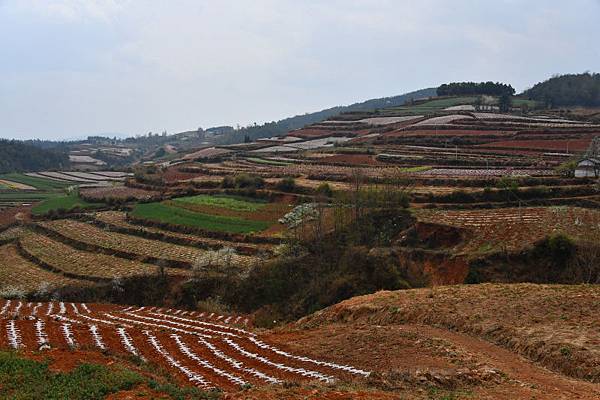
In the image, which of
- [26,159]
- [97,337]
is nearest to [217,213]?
[97,337]

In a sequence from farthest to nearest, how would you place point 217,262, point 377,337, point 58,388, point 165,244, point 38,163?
1. point 38,163
2. point 165,244
3. point 217,262
4. point 377,337
5. point 58,388

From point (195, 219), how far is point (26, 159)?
122859mm

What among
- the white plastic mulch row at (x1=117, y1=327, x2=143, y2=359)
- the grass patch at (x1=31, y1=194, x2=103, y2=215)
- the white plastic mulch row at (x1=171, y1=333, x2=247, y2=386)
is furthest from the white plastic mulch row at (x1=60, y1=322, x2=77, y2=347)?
the grass patch at (x1=31, y1=194, x2=103, y2=215)

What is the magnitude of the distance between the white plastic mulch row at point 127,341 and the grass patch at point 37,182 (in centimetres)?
8423

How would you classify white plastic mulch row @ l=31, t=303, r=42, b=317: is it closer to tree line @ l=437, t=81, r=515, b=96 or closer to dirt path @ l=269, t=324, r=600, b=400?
dirt path @ l=269, t=324, r=600, b=400

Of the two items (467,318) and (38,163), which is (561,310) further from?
(38,163)

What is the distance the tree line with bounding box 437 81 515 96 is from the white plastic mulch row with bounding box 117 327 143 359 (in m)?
127

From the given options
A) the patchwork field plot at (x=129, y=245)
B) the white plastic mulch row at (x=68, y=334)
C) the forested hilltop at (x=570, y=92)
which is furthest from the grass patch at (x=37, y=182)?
the forested hilltop at (x=570, y=92)

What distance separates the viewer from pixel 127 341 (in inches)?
759

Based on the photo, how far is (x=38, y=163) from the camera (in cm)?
15062

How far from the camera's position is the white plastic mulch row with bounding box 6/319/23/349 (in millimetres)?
17739

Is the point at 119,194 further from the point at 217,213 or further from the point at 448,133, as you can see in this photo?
the point at 448,133

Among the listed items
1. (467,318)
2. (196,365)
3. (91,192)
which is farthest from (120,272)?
(91,192)

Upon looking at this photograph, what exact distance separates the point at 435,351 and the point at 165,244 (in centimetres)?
3262
